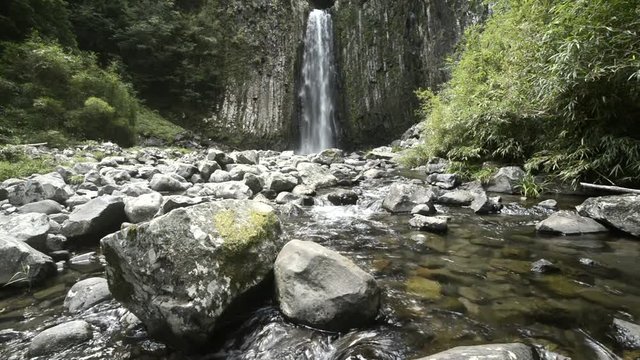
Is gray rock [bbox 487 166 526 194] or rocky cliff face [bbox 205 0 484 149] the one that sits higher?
rocky cliff face [bbox 205 0 484 149]

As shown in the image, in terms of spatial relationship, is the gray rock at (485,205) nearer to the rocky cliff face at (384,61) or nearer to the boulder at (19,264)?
the boulder at (19,264)

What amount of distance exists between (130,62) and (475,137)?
19.0 metres

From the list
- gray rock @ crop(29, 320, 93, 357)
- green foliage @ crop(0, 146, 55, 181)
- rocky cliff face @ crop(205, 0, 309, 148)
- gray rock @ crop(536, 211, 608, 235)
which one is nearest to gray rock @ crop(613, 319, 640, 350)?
gray rock @ crop(536, 211, 608, 235)

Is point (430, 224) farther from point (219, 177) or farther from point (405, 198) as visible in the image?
point (219, 177)

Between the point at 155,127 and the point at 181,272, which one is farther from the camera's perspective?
the point at 155,127

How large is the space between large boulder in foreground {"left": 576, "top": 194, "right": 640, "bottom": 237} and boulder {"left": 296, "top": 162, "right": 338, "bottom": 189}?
4.96 metres

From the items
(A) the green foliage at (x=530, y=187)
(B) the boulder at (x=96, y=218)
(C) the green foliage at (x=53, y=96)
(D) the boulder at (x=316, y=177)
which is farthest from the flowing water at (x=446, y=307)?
(C) the green foliage at (x=53, y=96)

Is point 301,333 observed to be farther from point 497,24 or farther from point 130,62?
point 130,62

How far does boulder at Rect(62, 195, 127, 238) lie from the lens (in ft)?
13.1

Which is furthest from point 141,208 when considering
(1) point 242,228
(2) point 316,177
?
(2) point 316,177

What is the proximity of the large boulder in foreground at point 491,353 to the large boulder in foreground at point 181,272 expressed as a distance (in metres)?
1.23

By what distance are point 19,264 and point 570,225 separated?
18.3 ft

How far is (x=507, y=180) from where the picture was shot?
6.43 metres

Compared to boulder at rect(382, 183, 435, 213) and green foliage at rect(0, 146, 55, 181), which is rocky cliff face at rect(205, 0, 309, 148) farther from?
boulder at rect(382, 183, 435, 213)
